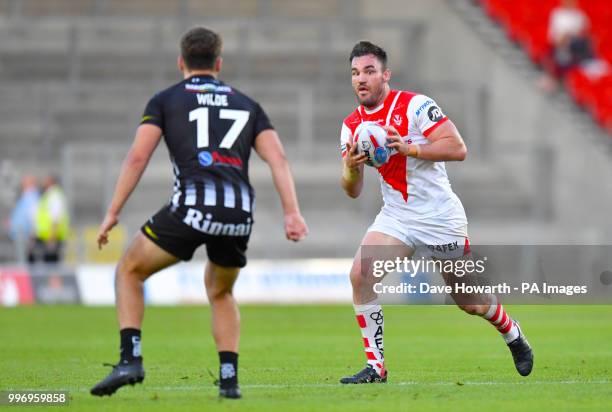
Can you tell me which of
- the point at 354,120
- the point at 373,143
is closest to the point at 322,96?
the point at 354,120

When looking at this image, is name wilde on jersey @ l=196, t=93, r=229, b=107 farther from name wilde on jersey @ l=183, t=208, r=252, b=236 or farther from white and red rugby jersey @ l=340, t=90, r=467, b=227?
white and red rugby jersey @ l=340, t=90, r=467, b=227

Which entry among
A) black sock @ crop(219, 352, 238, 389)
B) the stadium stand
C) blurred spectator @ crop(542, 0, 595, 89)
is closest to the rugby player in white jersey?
black sock @ crop(219, 352, 238, 389)

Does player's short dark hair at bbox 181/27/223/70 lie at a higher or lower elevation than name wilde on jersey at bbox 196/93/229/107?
higher

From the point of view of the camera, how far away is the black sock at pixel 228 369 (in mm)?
8094

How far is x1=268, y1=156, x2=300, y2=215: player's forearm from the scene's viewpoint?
25.7 ft

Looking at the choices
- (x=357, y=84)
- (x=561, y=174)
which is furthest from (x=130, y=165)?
(x=561, y=174)

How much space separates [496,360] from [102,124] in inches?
665

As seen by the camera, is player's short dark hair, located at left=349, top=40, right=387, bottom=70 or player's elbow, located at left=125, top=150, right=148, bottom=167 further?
player's short dark hair, located at left=349, top=40, right=387, bottom=70

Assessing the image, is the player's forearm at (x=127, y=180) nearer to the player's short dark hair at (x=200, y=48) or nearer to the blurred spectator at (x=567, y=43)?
the player's short dark hair at (x=200, y=48)

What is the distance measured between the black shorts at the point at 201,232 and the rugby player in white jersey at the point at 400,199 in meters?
1.73

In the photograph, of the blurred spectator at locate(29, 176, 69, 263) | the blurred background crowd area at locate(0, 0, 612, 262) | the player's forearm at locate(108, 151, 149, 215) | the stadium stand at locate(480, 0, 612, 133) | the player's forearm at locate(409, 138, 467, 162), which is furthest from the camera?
the stadium stand at locate(480, 0, 612, 133)

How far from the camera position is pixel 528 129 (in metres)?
27.6

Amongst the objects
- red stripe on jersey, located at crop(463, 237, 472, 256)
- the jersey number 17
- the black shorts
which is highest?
the jersey number 17

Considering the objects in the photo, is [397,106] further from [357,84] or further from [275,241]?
[275,241]
